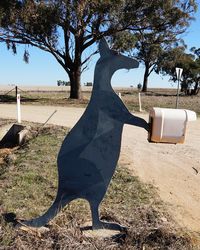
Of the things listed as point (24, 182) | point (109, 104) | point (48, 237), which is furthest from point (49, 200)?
point (109, 104)

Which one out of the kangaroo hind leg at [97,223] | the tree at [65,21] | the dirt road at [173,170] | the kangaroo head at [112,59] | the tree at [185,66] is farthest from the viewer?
the tree at [185,66]

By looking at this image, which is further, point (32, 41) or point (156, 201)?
point (32, 41)

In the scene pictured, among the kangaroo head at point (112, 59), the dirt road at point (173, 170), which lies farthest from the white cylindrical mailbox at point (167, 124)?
the dirt road at point (173, 170)

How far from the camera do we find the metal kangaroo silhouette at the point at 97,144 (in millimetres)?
4391

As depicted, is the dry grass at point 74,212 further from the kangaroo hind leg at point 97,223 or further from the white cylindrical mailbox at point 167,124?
the white cylindrical mailbox at point 167,124

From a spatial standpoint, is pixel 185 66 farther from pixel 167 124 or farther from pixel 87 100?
pixel 167 124

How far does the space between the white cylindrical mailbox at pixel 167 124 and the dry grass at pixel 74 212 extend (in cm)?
99

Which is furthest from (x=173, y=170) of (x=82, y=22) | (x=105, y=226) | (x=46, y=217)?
(x=82, y=22)

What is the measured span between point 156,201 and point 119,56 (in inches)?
101

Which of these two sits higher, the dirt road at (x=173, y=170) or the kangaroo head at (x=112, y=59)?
the kangaroo head at (x=112, y=59)

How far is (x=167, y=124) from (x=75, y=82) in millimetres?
23116

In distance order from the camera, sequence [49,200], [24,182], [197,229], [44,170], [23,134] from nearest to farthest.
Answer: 1. [197,229]
2. [49,200]
3. [24,182]
4. [44,170]
5. [23,134]

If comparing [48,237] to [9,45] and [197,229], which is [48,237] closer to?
[197,229]

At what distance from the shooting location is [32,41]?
81.4 feet
